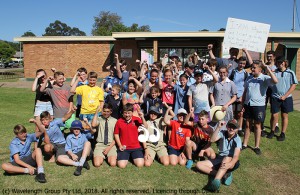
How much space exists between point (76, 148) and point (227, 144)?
2.59 meters

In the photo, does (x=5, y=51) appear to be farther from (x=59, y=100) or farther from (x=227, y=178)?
(x=227, y=178)

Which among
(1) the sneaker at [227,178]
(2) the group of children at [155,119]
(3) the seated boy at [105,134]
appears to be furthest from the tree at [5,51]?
(1) the sneaker at [227,178]

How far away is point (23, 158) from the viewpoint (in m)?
4.64

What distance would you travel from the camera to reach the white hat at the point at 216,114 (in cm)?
555

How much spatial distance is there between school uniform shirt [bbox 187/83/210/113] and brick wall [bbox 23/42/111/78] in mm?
17224

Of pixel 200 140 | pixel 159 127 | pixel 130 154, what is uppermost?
pixel 159 127

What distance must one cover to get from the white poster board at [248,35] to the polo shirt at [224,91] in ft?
4.30

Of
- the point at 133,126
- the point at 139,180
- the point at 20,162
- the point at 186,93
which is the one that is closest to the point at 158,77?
the point at 186,93

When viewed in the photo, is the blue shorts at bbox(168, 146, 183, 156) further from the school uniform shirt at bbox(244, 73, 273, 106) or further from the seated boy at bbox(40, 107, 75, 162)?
the seated boy at bbox(40, 107, 75, 162)

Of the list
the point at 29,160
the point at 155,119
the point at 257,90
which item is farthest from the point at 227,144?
the point at 29,160

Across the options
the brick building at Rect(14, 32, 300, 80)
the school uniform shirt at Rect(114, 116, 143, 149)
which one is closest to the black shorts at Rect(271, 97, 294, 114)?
the school uniform shirt at Rect(114, 116, 143, 149)

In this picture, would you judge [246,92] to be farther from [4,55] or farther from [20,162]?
[4,55]

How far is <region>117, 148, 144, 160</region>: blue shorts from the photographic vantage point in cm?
507

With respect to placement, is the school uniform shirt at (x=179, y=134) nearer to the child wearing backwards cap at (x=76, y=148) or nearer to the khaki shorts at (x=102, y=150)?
the khaki shorts at (x=102, y=150)
